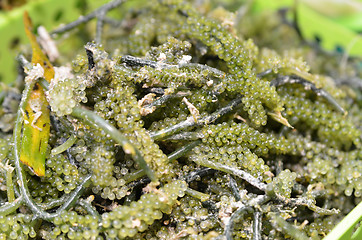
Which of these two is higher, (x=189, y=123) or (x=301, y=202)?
(x=189, y=123)

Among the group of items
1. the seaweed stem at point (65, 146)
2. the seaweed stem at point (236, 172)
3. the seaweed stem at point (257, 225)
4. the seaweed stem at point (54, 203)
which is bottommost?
the seaweed stem at point (257, 225)

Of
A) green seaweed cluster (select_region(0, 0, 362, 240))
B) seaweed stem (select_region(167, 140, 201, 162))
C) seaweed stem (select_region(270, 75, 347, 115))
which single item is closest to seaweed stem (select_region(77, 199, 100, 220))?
green seaweed cluster (select_region(0, 0, 362, 240))

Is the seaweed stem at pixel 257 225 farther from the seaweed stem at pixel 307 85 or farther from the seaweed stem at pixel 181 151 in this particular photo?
the seaweed stem at pixel 307 85

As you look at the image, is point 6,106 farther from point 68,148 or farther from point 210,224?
point 210,224

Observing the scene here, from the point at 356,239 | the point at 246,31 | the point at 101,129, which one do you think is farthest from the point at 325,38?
the point at 101,129

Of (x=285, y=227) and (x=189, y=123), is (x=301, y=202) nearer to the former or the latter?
(x=285, y=227)

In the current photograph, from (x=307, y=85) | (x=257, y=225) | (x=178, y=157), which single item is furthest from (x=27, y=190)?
(x=307, y=85)

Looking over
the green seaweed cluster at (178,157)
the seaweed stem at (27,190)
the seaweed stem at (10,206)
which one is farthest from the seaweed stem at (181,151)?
the seaweed stem at (10,206)

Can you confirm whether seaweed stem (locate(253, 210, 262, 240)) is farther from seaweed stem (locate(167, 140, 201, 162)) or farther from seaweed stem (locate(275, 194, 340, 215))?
seaweed stem (locate(167, 140, 201, 162))

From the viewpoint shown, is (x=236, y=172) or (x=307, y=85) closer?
→ (x=236, y=172)
